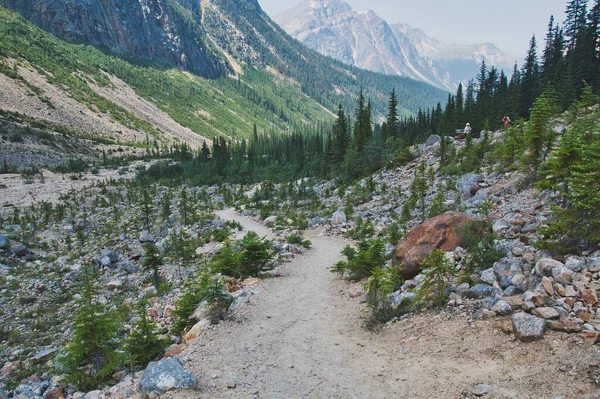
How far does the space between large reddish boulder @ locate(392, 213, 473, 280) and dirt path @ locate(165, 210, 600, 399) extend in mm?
2179

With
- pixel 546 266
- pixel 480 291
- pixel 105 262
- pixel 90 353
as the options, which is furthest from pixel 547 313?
pixel 105 262

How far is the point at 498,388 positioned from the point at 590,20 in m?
73.2

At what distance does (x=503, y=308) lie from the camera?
680cm

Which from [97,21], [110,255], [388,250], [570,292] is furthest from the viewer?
[97,21]

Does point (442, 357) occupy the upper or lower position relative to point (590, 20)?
lower

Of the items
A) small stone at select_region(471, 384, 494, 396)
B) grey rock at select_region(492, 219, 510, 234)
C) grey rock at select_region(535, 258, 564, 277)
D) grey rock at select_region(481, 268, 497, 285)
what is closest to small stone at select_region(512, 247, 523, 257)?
grey rock at select_region(481, 268, 497, 285)

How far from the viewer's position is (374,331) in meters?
8.49

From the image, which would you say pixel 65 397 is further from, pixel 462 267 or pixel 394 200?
pixel 394 200

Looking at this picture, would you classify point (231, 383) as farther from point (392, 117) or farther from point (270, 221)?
point (392, 117)

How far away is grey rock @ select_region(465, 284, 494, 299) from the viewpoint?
7581mm

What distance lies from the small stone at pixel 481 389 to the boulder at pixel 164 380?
4907 mm

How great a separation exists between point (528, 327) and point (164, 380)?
262 inches

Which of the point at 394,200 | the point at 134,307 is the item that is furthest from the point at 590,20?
the point at 134,307

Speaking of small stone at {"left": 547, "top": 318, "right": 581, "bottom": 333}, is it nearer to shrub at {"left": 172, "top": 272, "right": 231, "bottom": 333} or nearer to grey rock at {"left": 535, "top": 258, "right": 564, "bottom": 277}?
grey rock at {"left": 535, "top": 258, "right": 564, "bottom": 277}
